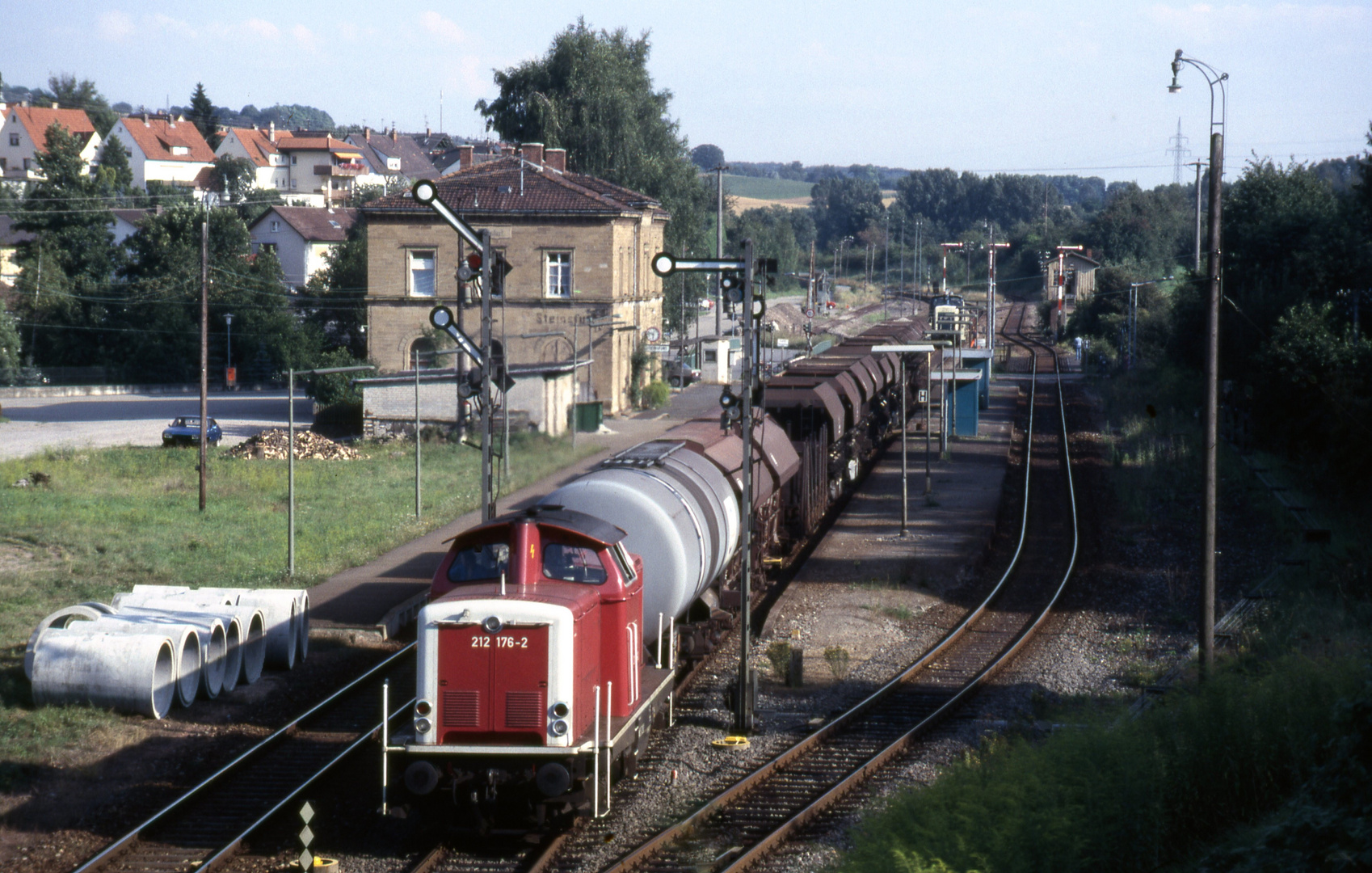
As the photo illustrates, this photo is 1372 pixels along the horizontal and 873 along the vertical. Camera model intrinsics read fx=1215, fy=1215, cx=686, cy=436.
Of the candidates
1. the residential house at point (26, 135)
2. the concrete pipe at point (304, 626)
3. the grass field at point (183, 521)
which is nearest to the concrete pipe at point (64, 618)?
the grass field at point (183, 521)

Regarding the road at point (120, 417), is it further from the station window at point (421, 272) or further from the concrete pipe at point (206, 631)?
the concrete pipe at point (206, 631)

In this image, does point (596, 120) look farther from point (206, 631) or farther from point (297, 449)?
point (206, 631)

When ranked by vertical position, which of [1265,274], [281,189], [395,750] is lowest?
[395,750]

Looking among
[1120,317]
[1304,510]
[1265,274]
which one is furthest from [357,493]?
[1120,317]

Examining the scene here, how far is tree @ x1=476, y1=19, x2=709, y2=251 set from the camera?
6225cm

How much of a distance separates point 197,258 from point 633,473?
62048 mm

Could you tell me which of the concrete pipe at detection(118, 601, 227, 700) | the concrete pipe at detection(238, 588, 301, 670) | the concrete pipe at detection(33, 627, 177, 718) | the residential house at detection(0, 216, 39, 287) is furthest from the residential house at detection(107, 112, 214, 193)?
the concrete pipe at detection(33, 627, 177, 718)

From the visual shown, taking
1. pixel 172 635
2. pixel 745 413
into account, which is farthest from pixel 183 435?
pixel 745 413

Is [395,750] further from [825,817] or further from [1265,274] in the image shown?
[1265,274]

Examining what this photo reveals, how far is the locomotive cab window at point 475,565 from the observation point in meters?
11.4

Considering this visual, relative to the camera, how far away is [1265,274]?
135 feet

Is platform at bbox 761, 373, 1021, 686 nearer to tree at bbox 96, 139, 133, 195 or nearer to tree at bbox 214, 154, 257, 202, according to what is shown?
tree at bbox 96, 139, 133, 195

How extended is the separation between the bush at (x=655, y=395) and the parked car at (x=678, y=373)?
5.57m

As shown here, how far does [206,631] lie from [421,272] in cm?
3473
